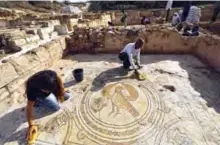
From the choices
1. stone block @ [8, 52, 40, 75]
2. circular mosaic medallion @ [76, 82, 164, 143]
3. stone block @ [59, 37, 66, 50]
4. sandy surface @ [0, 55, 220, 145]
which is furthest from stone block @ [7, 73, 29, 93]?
stone block @ [59, 37, 66, 50]

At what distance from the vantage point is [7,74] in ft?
13.3

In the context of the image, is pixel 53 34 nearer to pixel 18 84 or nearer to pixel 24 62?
pixel 24 62

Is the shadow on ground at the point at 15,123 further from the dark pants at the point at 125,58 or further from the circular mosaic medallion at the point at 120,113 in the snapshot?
the dark pants at the point at 125,58

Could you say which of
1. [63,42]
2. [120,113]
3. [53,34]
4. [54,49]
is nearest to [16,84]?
[54,49]

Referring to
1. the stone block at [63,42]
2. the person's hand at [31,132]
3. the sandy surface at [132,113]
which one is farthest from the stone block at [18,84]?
the stone block at [63,42]

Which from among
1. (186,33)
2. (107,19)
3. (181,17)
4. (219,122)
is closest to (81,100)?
(219,122)

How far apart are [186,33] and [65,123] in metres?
4.92

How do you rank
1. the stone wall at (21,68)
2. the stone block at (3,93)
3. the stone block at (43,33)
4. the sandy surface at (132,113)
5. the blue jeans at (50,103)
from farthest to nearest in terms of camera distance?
1. the stone block at (43,33)
2. the stone wall at (21,68)
3. the stone block at (3,93)
4. the blue jeans at (50,103)
5. the sandy surface at (132,113)

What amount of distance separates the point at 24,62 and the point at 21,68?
0.18m

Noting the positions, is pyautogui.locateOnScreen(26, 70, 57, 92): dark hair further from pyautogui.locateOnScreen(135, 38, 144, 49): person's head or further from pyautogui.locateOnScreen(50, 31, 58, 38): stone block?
pyautogui.locateOnScreen(50, 31, 58, 38): stone block

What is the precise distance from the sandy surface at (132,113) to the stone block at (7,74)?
0.85 meters

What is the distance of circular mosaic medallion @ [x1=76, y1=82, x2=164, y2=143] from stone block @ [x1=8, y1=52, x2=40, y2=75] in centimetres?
183

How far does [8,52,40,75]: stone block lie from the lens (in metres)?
4.30

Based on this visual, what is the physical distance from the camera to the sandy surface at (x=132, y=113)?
283 cm
